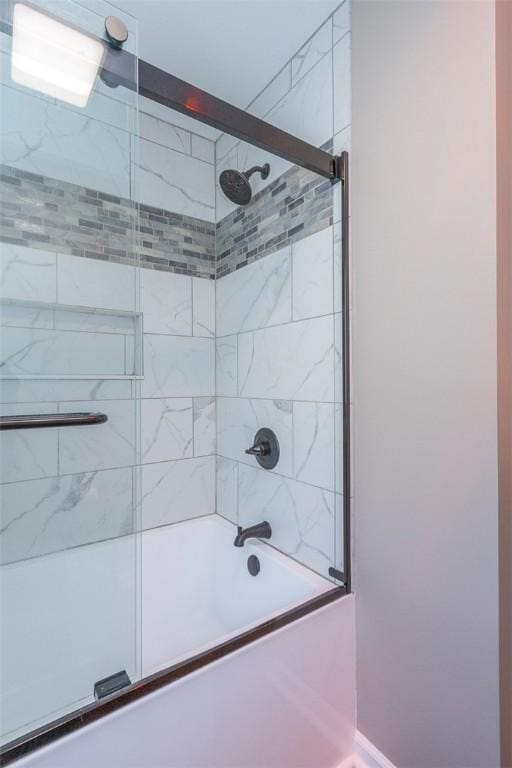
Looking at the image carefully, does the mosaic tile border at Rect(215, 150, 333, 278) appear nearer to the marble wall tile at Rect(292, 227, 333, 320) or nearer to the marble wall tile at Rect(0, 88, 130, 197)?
the marble wall tile at Rect(292, 227, 333, 320)

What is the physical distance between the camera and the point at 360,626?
3.84 ft

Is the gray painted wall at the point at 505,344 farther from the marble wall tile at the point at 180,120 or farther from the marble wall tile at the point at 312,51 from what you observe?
the marble wall tile at the point at 180,120

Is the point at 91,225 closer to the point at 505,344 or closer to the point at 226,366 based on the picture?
the point at 226,366

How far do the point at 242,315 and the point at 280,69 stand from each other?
3.18 feet

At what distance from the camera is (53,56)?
1063 millimetres

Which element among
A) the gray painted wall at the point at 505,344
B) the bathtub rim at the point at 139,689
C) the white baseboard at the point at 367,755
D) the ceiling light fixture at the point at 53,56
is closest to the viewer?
the bathtub rim at the point at 139,689

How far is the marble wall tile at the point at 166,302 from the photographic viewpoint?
5.52 feet

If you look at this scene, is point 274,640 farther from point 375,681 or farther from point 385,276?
point 385,276

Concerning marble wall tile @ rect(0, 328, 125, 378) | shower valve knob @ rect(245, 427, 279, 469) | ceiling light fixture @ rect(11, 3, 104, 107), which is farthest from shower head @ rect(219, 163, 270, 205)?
shower valve knob @ rect(245, 427, 279, 469)

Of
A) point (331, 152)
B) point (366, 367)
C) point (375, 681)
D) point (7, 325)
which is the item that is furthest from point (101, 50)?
point (375, 681)

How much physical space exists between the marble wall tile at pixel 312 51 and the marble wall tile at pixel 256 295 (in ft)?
2.12

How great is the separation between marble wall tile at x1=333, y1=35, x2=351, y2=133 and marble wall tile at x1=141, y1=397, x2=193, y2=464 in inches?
49.6

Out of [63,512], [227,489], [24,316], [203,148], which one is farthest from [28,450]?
[203,148]

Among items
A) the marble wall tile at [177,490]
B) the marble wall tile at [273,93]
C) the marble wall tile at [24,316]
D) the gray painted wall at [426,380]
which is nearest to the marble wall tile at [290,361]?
the gray painted wall at [426,380]
